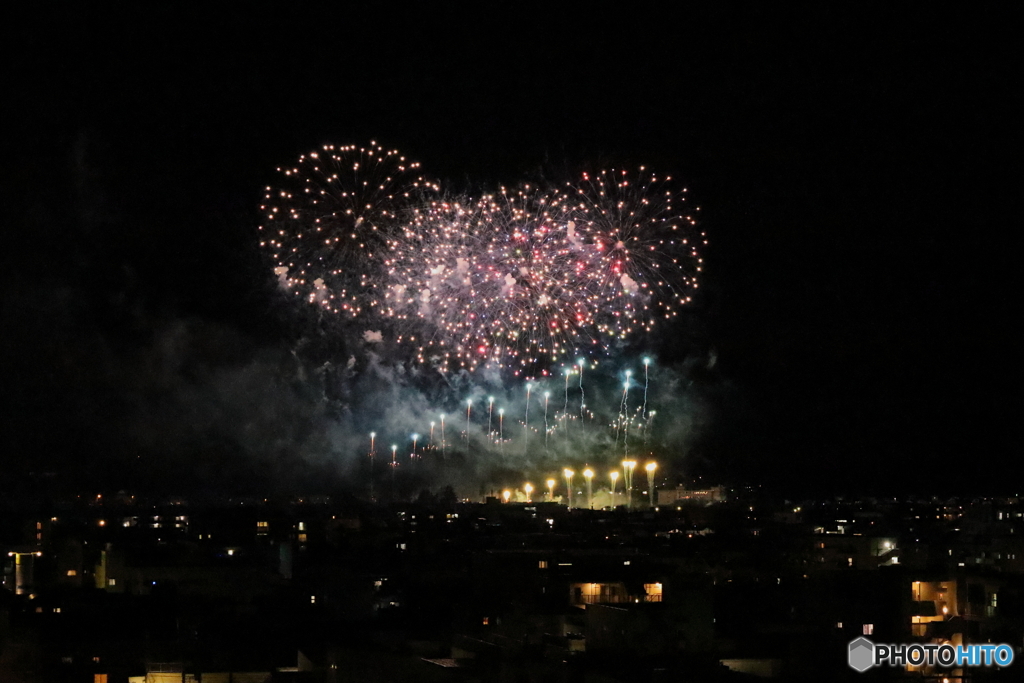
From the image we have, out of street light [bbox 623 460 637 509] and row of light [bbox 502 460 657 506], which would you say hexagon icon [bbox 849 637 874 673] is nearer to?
row of light [bbox 502 460 657 506]

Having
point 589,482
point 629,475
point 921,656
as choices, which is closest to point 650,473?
point 629,475

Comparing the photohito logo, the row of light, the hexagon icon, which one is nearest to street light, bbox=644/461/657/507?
the row of light

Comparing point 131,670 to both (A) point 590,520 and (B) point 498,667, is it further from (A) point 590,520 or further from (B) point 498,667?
(A) point 590,520

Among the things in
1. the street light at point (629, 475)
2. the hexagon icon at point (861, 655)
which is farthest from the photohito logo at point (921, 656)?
the street light at point (629, 475)

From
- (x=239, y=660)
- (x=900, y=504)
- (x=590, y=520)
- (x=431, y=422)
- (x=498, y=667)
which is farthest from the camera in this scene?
(x=900, y=504)

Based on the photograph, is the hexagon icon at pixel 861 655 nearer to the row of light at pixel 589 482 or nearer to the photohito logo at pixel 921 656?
the photohito logo at pixel 921 656

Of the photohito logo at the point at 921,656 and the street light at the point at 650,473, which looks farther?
the street light at the point at 650,473

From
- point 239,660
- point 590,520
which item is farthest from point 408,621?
point 590,520
